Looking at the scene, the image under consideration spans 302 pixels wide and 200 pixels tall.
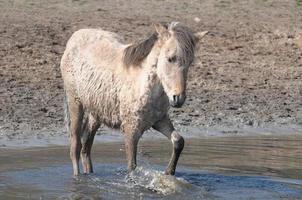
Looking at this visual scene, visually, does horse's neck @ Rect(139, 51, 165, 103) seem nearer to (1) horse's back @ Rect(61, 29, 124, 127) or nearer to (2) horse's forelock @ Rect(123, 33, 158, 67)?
(2) horse's forelock @ Rect(123, 33, 158, 67)

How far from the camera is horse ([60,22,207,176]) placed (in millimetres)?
8461

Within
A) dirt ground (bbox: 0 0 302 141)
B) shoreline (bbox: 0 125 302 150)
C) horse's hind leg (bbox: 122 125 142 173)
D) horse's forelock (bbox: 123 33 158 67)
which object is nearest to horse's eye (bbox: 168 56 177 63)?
horse's forelock (bbox: 123 33 158 67)

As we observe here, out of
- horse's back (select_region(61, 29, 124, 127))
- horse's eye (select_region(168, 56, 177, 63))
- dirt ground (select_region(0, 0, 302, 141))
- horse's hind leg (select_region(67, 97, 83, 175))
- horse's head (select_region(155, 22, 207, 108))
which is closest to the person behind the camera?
horse's head (select_region(155, 22, 207, 108))

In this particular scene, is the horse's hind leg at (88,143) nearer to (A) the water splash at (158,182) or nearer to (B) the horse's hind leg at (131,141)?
(A) the water splash at (158,182)

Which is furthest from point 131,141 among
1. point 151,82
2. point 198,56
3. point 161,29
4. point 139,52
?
point 198,56

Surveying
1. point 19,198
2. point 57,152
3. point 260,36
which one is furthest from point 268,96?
point 19,198

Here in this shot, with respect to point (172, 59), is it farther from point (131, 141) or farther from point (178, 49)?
point (131, 141)

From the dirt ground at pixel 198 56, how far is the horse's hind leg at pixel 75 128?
1.87 meters

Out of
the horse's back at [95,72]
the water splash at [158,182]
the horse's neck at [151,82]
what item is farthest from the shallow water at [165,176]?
the horse's neck at [151,82]

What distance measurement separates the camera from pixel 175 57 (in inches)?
330

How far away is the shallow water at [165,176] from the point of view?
8.99m

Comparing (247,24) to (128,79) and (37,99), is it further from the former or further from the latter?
(128,79)

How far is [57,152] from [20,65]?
→ 3.69 meters

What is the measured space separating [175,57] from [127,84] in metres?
0.81
